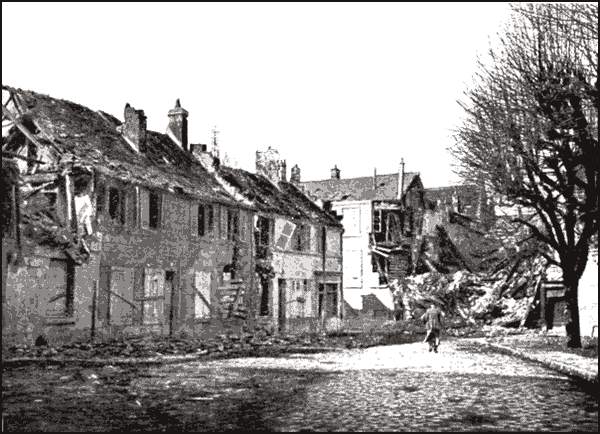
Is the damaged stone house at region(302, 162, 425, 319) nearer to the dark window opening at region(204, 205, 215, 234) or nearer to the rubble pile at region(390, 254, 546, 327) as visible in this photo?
the rubble pile at region(390, 254, 546, 327)

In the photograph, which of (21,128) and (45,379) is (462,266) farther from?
(45,379)

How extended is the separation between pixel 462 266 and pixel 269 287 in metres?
24.0

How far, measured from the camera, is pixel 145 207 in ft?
95.1

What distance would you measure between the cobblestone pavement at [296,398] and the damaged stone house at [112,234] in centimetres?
651

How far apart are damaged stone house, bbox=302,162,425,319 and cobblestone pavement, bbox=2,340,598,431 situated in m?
35.9

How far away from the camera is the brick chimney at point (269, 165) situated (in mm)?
A: 45281

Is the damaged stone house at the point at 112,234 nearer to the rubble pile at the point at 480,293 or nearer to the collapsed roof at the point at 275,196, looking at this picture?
the collapsed roof at the point at 275,196

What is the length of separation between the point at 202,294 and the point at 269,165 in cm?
1436

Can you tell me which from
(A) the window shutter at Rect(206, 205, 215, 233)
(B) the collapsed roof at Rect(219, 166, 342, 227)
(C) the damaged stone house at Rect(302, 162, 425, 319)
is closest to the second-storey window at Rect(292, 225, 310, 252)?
(B) the collapsed roof at Rect(219, 166, 342, 227)

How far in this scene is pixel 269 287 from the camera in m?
38.3

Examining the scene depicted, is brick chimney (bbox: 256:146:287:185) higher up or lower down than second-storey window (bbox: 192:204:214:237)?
higher up

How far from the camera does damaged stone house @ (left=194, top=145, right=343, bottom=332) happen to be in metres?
37.8

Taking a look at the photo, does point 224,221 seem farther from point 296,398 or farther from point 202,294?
point 296,398

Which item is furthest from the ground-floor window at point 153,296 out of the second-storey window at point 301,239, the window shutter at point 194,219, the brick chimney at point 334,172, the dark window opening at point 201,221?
the brick chimney at point 334,172
